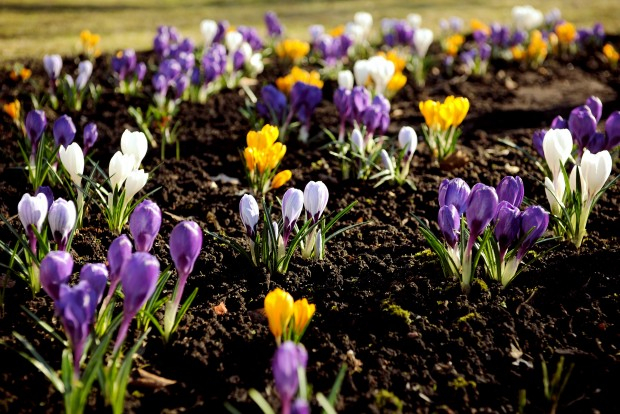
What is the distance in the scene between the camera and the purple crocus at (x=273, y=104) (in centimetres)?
318

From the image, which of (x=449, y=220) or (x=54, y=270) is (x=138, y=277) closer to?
(x=54, y=270)

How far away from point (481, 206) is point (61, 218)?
1.18 m

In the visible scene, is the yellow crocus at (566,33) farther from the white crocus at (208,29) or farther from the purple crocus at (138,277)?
the purple crocus at (138,277)

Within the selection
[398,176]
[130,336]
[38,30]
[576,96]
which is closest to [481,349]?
[130,336]

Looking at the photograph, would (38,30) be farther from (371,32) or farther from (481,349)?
(481,349)

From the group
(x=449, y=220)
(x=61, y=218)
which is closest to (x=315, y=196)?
(x=449, y=220)

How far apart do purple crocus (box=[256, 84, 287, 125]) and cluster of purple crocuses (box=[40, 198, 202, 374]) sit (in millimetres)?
1702

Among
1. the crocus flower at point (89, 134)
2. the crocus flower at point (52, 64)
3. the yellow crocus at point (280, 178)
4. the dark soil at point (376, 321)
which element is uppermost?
the crocus flower at point (52, 64)

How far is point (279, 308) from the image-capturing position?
152 centimetres

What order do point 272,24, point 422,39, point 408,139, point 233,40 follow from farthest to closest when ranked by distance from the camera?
point 272,24
point 422,39
point 233,40
point 408,139

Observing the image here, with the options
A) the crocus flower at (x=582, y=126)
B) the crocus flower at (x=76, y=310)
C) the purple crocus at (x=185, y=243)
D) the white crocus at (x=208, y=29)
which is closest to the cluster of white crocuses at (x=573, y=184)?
the crocus flower at (x=582, y=126)

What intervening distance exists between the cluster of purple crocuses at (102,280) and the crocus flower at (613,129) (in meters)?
1.81

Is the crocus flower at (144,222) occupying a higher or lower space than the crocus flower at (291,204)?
higher

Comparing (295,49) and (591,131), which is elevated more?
(591,131)
